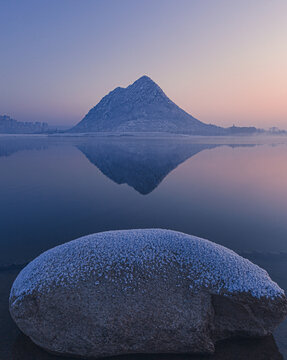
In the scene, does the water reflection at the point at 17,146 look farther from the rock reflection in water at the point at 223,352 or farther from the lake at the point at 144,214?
the rock reflection in water at the point at 223,352

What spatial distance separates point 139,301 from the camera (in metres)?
6.10

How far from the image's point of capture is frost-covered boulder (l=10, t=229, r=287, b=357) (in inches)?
234

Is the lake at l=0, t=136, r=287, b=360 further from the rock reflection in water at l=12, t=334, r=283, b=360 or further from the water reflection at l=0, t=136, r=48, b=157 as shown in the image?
the water reflection at l=0, t=136, r=48, b=157

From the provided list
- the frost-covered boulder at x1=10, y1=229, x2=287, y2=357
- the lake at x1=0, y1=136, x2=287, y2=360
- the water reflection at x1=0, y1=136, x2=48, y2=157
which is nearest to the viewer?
the frost-covered boulder at x1=10, y1=229, x2=287, y2=357

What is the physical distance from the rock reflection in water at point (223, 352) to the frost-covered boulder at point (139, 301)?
163mm

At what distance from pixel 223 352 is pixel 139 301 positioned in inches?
99.2

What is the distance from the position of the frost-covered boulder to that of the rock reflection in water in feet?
0.53

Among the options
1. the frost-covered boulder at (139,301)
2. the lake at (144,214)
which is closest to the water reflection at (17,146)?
the lake at (144,214)

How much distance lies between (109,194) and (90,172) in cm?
1337

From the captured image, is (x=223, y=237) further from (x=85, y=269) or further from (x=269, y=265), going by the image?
(x=85, y=269)

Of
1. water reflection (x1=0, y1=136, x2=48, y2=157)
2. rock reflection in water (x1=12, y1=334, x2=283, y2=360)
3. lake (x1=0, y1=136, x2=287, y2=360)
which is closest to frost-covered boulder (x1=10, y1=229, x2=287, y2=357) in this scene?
rock reflection in water (x1=12, y1=334, x2=283, y2=360)

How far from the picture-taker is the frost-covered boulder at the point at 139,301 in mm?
5953

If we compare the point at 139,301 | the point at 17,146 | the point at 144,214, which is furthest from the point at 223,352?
the point at 17,146

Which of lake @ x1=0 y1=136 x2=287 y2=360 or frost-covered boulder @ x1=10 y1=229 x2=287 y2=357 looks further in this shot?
lake @ x1=0 y1=136 x2=287 y2=360
